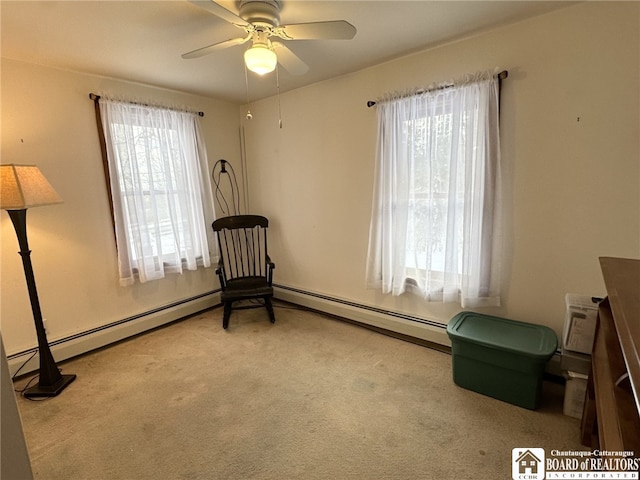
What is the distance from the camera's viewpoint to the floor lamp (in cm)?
196

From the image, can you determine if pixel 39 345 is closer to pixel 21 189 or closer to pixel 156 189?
pixel 21 189

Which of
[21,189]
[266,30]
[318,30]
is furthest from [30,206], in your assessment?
[318,30]

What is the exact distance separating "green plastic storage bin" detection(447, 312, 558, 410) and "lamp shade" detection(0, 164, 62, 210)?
2.81m

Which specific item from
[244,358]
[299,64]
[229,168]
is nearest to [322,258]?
[244,358]

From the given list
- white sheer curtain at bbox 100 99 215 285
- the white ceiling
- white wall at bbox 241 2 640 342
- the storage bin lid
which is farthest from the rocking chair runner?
the storage bin lid

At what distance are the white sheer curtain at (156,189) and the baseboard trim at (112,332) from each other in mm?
402

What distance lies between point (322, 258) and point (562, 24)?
2.56 m

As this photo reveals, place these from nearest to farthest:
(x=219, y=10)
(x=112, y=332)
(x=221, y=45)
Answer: (x=219, y=10)
(x=221, y=45)
(x=112, y=332)

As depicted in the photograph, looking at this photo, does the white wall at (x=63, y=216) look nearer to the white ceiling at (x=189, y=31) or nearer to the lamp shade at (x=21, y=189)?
the white ceiling at (x=189, y=31)

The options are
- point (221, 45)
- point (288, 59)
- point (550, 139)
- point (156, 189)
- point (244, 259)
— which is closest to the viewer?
point (221, 45)

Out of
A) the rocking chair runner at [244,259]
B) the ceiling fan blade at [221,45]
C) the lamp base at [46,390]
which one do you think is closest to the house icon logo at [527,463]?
the rocking chair runner at [244,259]

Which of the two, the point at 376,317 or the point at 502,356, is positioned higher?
the point at 502,356

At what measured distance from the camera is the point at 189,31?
2.00m

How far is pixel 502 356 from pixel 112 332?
316 cm
